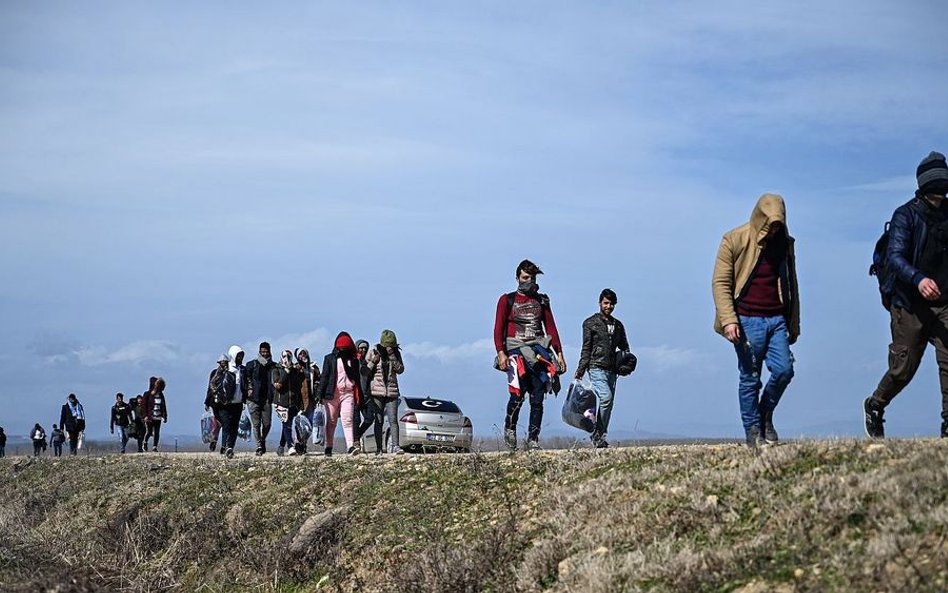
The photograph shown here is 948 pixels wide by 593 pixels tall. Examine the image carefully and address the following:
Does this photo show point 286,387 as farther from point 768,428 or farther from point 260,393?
point 768,428

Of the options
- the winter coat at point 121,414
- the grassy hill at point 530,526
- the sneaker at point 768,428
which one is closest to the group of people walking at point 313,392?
the grassy hill at point 530,526

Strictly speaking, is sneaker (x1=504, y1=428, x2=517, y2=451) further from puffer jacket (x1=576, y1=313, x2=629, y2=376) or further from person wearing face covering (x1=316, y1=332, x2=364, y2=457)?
person wearing face covering (x1=316, y1=332, x2=364, y2=457)

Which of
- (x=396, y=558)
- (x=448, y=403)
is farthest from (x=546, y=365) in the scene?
(x=448, y=403)

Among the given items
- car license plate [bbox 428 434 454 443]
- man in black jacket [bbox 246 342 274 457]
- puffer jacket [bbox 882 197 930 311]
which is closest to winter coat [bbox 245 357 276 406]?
man in black jacket [bbox 246 342 274 457]

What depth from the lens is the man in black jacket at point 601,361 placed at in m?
15.0

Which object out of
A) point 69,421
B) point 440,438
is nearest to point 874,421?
point 440,438

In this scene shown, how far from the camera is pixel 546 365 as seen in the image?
1480 centimetres

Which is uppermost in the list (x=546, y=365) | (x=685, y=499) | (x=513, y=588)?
(x=546, y=365)

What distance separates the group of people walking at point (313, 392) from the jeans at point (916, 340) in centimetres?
987

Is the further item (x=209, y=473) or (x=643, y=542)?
(x=209, y=473)

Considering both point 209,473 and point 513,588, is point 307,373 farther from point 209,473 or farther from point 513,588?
point 513,588

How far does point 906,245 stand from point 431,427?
13.6 meters

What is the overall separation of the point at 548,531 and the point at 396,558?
1811mm

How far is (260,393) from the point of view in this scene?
21938mm
